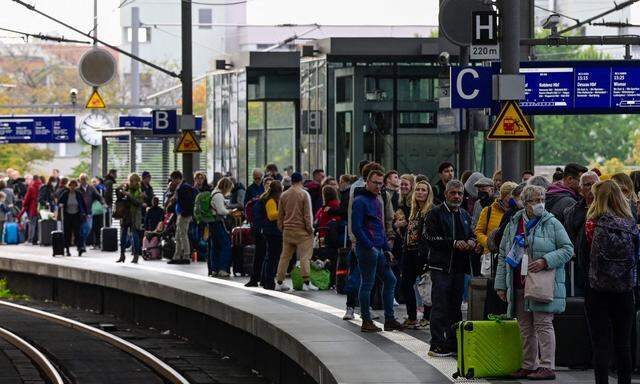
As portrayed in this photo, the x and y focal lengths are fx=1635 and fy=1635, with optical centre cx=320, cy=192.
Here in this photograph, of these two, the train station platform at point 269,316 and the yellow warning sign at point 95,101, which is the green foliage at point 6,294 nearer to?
the train station platform at point 269,316

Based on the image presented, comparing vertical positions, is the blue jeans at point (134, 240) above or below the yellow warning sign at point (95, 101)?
below

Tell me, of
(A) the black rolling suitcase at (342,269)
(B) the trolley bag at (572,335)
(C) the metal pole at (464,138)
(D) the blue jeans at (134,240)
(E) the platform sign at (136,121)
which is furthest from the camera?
(E) the platform sign at (136,121)

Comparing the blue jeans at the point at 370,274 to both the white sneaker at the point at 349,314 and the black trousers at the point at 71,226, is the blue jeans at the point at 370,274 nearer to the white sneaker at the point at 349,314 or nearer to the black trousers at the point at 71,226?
the white sneaker at the point at 349,314

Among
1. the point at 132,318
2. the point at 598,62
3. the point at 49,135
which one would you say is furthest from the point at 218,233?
the point at 49,135

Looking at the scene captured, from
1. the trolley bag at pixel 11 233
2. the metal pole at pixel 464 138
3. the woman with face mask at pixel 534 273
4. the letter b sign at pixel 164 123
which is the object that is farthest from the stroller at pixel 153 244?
the woman with face mask at pixel 534 273

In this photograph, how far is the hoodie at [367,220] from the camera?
16841 mm

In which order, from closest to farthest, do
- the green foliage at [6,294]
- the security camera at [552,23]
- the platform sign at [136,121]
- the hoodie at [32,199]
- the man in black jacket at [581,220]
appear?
1. the man in black jacket at [581,220]
2. the security camera at [552,23]
3. the green foliage at [6,294]
4. the hoodie at [32,199]
5. the platform sign at [136,121]

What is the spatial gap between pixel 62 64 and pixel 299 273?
312ft

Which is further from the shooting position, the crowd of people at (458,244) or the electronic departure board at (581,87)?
the electronic departure board at (581,87)

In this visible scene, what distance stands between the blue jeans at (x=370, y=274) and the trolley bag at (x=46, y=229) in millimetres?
23129

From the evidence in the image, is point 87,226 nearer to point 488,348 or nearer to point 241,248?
point 241,248

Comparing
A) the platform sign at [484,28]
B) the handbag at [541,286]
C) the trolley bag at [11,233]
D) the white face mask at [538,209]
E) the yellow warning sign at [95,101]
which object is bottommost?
the trolley bag at [11,233]

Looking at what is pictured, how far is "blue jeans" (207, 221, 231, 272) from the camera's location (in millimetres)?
26562

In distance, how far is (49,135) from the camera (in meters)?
63.8
